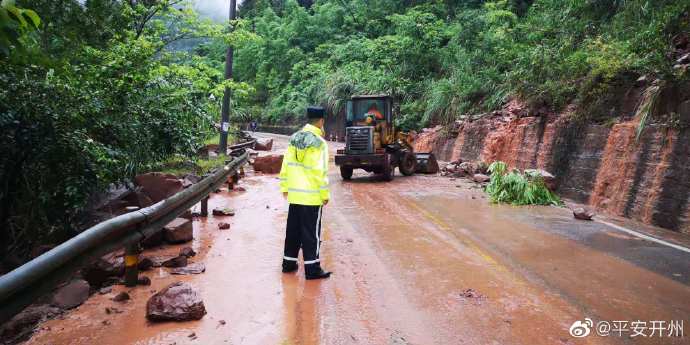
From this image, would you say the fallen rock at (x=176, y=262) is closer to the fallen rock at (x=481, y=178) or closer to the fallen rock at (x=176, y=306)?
the fallen rock at (x=176, y=306)

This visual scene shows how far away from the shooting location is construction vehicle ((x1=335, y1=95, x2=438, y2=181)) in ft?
49.5

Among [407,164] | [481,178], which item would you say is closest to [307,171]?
[481,178]

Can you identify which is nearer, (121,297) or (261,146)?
(121,297)

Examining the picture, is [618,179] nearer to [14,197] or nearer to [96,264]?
[96,264]

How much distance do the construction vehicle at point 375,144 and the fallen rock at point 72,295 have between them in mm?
11036

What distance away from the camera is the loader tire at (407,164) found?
17.1m

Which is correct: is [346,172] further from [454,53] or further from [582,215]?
[454,53]

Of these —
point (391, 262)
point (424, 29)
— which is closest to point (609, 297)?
point (391, 262)

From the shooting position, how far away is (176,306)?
3.98 metres

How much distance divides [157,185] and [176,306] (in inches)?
166

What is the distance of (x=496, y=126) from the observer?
19.1 meters

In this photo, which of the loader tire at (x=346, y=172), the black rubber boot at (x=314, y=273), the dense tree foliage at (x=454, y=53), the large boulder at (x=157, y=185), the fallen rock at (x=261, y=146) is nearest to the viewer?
the black rubber boot at (x=314, y=273)

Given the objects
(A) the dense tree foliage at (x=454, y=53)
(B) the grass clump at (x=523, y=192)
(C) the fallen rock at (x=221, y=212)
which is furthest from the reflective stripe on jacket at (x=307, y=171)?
(A) the dense tree foliage at (x=454, y=53)

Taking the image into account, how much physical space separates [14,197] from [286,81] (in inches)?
2002
